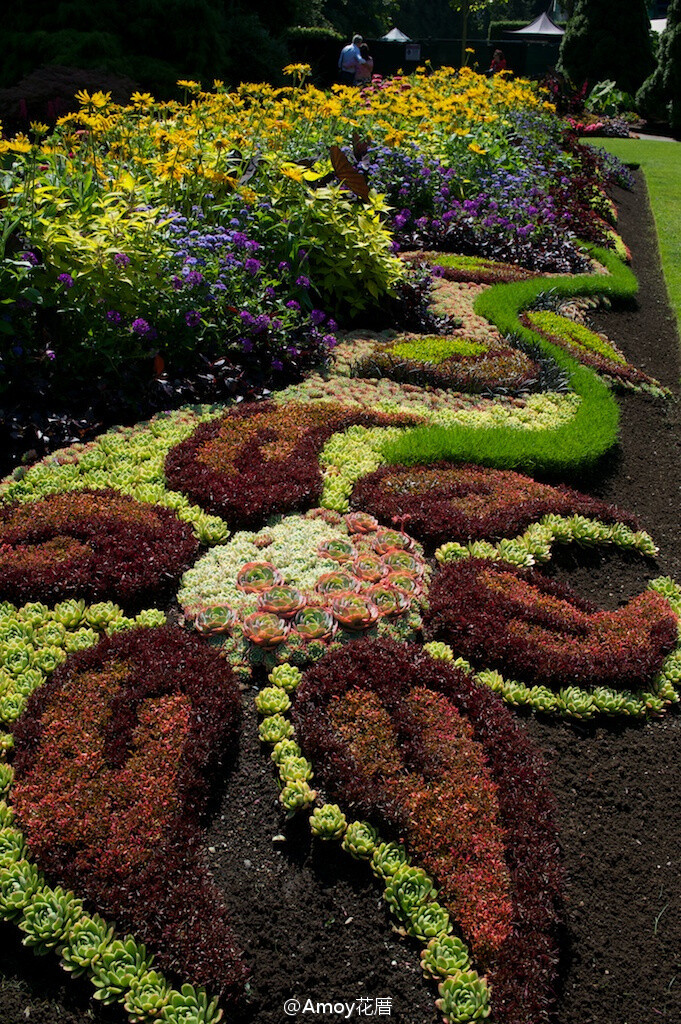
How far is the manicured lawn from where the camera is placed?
380 inches

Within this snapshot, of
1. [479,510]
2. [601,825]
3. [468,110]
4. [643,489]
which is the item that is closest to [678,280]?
[468,110]

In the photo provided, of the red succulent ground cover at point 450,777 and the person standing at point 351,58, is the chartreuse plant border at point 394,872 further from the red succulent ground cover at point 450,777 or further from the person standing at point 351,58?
the person standing at point 351,58

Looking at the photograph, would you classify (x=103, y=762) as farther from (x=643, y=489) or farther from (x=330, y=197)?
(x=330, y=197)

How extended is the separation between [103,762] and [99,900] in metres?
0.46

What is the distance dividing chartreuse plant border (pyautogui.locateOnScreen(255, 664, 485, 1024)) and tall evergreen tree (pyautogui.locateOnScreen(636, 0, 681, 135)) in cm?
2483

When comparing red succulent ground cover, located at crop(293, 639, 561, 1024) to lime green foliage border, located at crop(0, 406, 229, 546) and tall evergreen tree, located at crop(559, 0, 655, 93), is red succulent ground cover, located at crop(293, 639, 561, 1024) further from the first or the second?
tall evergreen tree, located at crop(559, 0, 655, 93)

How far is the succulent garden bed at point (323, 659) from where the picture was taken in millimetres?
2246

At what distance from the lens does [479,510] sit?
4121 millimetres

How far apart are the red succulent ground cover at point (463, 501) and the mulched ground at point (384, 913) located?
46.7 inches

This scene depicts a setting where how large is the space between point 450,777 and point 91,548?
1.82m

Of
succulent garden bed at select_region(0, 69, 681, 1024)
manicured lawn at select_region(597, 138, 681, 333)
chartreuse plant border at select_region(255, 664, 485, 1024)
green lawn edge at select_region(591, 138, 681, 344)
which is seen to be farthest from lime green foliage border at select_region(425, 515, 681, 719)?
manicured lawn at select_region(597, 138, 681, 333)

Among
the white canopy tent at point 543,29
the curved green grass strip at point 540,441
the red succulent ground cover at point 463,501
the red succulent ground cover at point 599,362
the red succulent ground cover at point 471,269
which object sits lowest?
the red succulent ground cover at point 463,501

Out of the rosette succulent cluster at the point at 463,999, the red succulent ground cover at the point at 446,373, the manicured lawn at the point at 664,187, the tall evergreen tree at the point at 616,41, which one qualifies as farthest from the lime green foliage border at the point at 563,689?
the tall evergreen tree at the point at 616,41

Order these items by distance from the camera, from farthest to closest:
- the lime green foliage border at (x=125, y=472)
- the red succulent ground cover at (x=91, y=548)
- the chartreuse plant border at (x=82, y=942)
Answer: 1. the lime green foliage border at (x=125, y=472)
2. the red succulent ground cover at (x=91, y=548)
3. the chartreuse plant border at (x=82, y=942)
